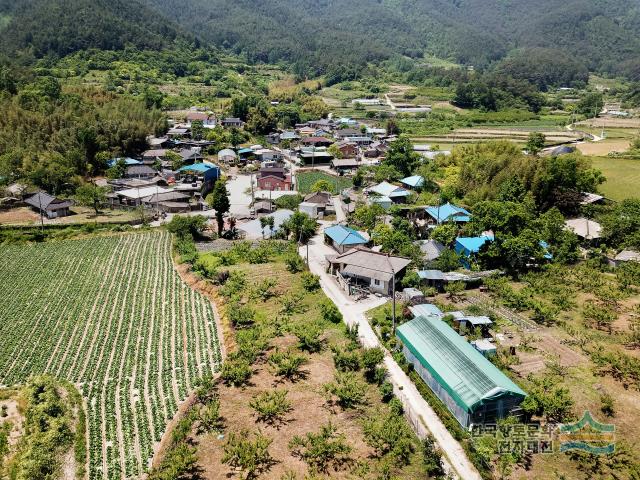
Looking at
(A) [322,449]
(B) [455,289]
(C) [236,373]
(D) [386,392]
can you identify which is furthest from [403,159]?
(A) [322,449]

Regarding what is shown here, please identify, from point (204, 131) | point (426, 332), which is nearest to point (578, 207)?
point (426, 332)

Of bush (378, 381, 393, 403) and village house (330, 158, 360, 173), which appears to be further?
village house (330, 158, 360, 173)

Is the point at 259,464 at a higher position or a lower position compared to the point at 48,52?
lower

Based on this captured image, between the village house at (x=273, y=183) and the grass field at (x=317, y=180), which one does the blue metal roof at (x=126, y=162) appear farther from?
the grass field at (x=317, y=180)

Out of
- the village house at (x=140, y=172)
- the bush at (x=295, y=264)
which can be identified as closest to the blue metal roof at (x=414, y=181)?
the bush at (x=295, y=264)

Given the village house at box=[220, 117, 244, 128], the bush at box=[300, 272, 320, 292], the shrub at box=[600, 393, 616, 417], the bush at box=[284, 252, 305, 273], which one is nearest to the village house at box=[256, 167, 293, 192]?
the bush at box=[284, 252, 305, 273]

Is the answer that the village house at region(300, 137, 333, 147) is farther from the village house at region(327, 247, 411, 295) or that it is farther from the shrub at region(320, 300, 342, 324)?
the shrub at region(320, 300, 342, 324)

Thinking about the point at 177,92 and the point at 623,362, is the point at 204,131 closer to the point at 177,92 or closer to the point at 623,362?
the point at 177,92
